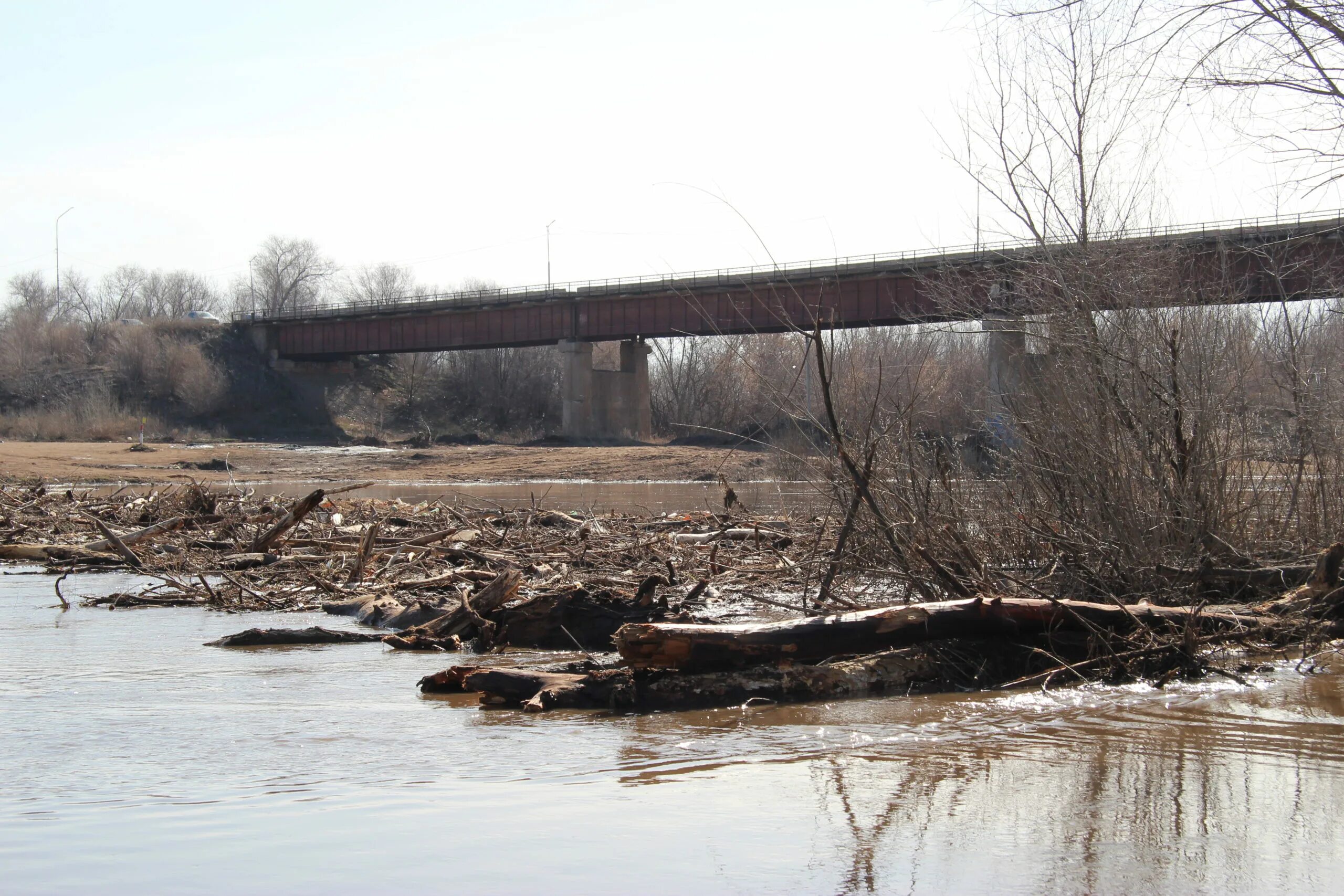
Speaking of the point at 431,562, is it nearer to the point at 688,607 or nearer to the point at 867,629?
the point at 688,607

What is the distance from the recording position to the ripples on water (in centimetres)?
356

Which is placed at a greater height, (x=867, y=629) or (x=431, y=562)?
(x=867, y=629)

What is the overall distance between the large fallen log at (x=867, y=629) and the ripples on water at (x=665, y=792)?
1.04 ft

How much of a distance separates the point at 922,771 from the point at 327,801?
7.91 ft

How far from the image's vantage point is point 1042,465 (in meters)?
8.23

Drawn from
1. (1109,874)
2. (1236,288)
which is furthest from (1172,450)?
(1109,874)

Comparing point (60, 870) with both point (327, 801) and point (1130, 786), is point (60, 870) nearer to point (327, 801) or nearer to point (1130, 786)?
point (327, 801)

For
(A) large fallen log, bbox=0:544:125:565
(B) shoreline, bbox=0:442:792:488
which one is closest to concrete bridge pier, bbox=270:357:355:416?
(B) shoreline, bbox=0:442:792:488

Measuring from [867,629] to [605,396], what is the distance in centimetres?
4984

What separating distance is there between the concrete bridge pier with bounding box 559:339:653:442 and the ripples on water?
4729cm

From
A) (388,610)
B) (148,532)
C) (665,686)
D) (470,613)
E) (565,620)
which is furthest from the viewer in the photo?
(148,532)

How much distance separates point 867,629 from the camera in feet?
20.3

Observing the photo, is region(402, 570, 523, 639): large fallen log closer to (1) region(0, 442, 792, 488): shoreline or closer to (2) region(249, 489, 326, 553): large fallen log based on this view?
(2) region(249, 489, 326, 553): large fallen log

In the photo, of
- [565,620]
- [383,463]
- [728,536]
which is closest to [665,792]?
[565,620]
